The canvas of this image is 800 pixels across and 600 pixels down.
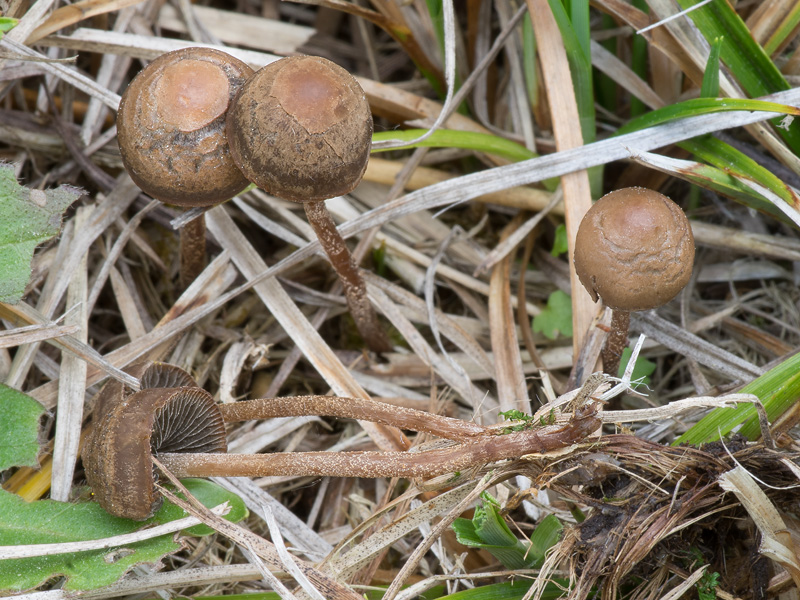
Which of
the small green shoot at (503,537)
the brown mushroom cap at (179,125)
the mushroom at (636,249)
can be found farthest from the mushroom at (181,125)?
the small green shoot at (503,537)

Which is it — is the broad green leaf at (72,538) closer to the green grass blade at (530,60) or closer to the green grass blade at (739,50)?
the green grass blade at (530,60)

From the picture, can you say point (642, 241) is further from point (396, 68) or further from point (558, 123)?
point (396, 68)

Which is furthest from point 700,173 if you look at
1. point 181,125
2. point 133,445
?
point 133,445

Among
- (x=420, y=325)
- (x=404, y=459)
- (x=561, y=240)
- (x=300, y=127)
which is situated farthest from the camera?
(x=420, y=325)

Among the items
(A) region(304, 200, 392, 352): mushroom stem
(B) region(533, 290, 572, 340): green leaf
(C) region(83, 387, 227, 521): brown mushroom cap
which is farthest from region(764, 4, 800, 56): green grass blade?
(C) region(83, 387, 227, 521): brown mushroom cap

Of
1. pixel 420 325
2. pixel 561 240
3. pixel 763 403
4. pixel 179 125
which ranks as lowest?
pixel 420 325

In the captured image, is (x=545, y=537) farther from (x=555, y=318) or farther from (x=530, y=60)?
(x=530, y=60)
